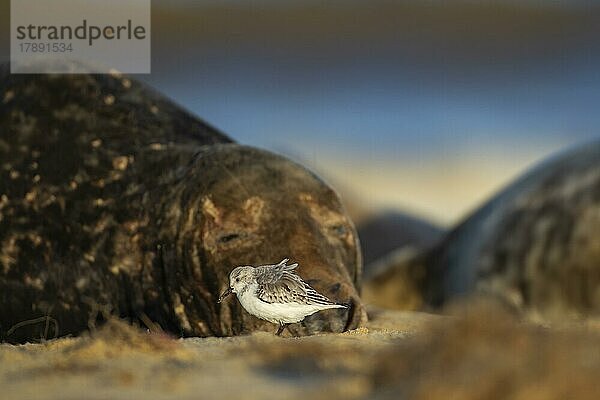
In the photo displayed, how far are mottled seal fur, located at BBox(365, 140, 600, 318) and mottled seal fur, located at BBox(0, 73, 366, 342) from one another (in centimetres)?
259

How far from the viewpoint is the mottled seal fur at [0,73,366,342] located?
630 centimetres

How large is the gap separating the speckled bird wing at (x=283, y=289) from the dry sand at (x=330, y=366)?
1.82 ft

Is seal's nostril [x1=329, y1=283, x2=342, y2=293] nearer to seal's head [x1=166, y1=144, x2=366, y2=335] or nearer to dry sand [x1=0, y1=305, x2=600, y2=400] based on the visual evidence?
seal's head [x1=166, y1=144, x2=366, y2=335]

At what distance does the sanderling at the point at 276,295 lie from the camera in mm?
4777

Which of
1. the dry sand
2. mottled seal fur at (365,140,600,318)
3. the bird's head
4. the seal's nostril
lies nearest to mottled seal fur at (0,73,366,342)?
the seal's nostril

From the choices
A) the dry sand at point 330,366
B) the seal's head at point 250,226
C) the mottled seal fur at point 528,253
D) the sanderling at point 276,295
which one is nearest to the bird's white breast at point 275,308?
the sanderling at point 276,295

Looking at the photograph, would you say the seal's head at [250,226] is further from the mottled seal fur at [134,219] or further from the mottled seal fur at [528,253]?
the mottled seal fur at [528,253]

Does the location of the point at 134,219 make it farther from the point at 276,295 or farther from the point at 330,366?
the point at 330,366

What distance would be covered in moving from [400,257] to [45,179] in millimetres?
5093

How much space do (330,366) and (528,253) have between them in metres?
5.83

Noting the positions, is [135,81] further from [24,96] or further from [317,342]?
[317,342]

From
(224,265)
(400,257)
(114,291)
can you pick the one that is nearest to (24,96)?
(114,291)

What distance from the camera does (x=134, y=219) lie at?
Result: 22.6ft

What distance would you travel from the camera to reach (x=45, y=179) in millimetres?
7184
